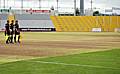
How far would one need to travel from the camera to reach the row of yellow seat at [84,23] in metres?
91.6

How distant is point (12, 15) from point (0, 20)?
426 centimetres

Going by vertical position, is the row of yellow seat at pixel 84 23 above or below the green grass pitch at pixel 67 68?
above

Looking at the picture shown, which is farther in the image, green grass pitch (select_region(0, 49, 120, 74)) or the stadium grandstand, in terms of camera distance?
the stadium grandstand

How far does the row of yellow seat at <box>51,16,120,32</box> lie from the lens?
91625 millimetres

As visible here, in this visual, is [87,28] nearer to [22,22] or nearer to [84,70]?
[22,22]

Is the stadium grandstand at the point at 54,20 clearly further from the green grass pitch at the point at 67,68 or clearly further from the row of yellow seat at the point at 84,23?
the green grass pitch at the point at 67,68

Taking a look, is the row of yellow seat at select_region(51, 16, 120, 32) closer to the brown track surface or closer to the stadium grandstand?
the stadium grandstand

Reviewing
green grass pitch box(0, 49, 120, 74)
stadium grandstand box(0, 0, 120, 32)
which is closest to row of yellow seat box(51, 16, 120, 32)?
stadium grandstand box(0, 0, 120, 32)

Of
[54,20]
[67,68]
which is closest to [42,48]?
[67,68]

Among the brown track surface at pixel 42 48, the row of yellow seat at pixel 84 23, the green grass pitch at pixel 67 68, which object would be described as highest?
the row of yellow seat at pixel 84 23

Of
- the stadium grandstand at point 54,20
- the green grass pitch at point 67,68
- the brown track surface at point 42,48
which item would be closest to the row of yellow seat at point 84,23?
the stadium grandstand at point 54,20

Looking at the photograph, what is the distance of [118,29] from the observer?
9194 cm

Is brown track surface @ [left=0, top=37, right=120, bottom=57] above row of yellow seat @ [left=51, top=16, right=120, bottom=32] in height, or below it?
below

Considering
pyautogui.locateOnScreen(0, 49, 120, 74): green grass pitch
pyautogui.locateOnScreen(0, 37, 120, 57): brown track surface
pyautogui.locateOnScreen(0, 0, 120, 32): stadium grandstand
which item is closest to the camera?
pyautogui.locateOnScreen(0, 49, 120, 74): green grass pitch
